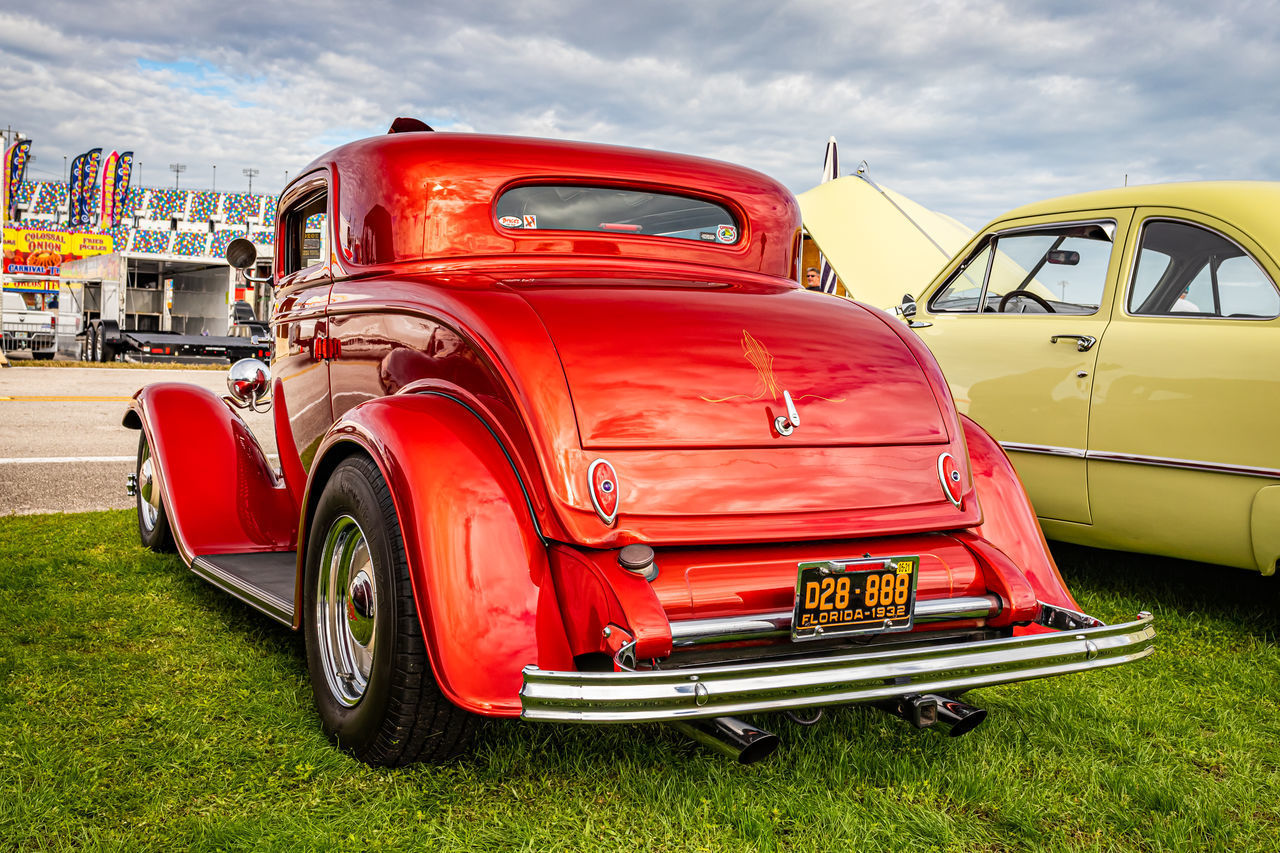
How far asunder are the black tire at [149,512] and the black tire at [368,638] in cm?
217

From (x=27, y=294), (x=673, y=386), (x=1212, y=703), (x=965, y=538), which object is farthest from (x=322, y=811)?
(x=27, y=294)

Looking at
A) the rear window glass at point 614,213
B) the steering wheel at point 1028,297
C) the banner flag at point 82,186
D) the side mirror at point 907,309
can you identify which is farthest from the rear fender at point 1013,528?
the banner flag at point 82,186

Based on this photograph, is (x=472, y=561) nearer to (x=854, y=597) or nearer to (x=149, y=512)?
(x=854, y=597)

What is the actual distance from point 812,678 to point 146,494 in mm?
3977

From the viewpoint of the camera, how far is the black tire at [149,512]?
486 centimetres

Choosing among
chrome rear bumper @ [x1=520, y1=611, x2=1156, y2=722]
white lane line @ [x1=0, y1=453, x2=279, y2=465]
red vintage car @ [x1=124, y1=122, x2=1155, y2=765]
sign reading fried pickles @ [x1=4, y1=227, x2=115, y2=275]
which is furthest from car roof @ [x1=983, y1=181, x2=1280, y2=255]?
sign reading fried pickles @ [x1=4, y1=227, x2=115, y2=275]

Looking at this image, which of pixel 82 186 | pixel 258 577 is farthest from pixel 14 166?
pixel 258 577

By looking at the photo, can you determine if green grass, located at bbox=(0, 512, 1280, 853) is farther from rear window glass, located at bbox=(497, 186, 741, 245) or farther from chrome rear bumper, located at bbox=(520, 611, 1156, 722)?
rear window glass, located at bbox=(497, 186, 741, 245)

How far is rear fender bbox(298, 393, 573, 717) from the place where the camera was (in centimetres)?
239

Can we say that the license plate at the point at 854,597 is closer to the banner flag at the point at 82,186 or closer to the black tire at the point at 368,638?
the black tire at the point at 368,638

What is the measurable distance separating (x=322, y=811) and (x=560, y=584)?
817 millimetres

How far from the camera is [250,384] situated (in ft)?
16.1

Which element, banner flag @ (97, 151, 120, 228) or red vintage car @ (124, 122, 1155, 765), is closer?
red vintage car @ (124, 122, 1155, 765)

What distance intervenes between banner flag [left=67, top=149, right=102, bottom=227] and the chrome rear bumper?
3808 centimetres
